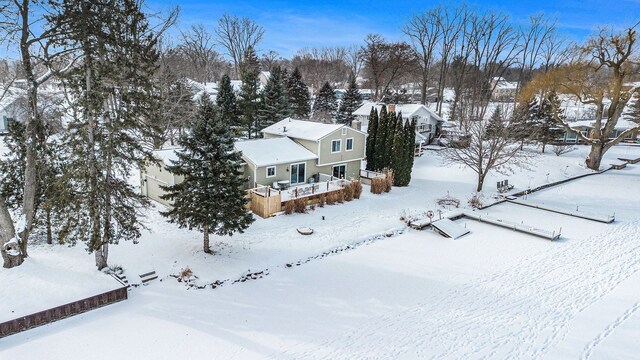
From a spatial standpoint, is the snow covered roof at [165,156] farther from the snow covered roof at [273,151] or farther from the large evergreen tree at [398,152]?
the large evergreen tree at [398,152]

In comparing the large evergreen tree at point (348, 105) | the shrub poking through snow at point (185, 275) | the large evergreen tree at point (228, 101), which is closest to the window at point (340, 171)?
the large evergreen tree at point (228, 101)

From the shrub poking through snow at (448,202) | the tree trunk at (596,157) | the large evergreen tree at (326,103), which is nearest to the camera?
the shrub poking through snow at (448,202)

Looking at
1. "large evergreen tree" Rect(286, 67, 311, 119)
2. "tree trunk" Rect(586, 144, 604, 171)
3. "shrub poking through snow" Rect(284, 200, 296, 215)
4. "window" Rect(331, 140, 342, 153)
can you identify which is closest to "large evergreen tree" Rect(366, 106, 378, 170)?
"window" Rect(331, 140, 342, 153)

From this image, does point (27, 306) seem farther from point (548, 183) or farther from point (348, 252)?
point (548, 183)

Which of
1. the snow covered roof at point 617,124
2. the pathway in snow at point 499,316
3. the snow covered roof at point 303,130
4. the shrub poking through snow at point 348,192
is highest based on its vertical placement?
the snow covered roof at point 617,124

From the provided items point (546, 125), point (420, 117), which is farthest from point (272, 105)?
→ point (546, 125)

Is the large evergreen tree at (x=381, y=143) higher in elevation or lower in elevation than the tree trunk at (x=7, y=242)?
higher
